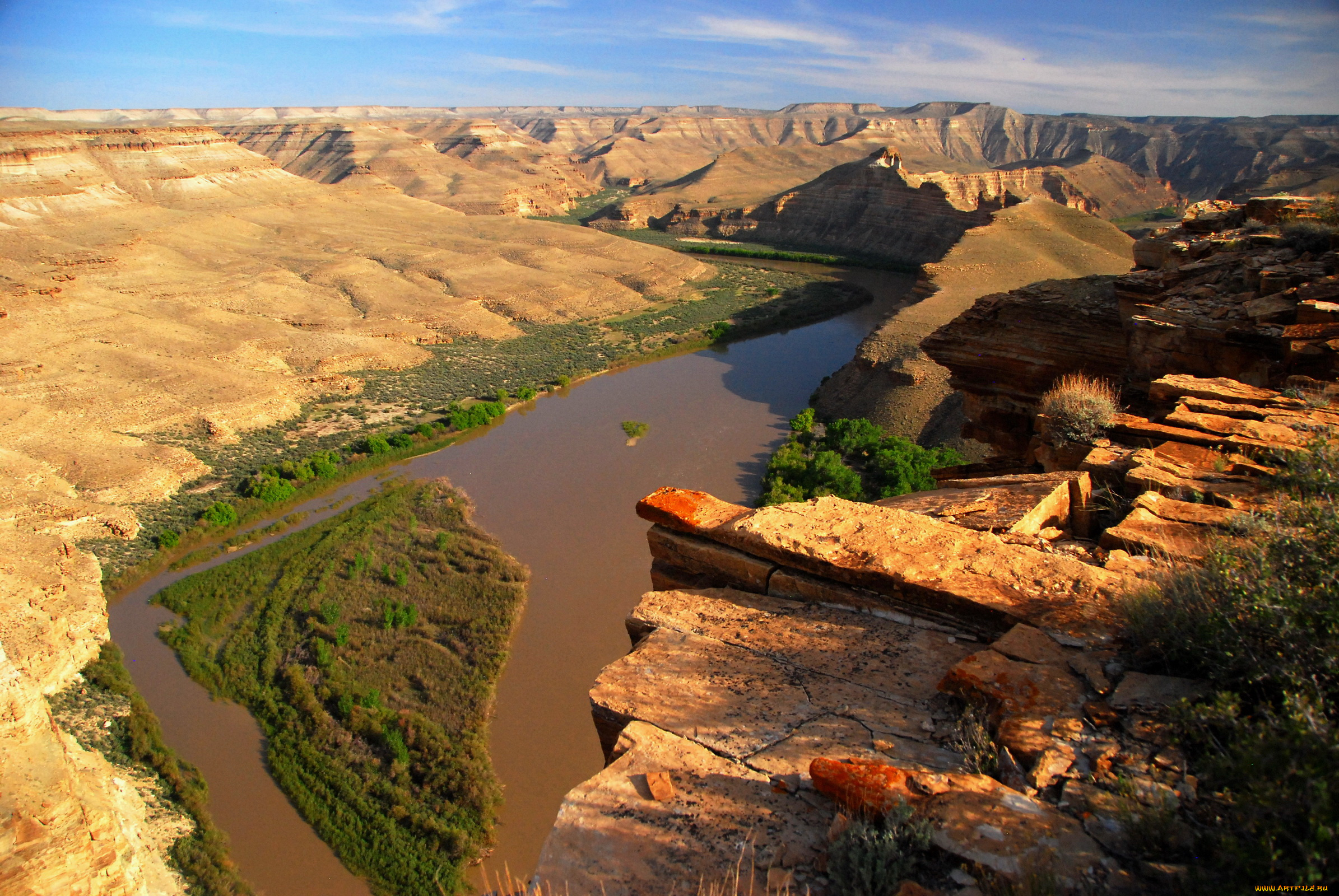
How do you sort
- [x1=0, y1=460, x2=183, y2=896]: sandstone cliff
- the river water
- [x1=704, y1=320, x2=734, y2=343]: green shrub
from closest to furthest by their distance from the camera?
[x1=0, y1=460, x2=183, y2=896]: sandstone cliff, the river water, [x1=704, y1=320, x2=734, y2=343]: green shrub

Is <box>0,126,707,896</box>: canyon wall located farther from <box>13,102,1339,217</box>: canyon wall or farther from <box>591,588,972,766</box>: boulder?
<box>13,102,1339,217</box>: canyon wall

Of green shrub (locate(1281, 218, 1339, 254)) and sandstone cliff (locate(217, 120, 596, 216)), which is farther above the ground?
sandstone cliff (locate(217, 120, 596, 216))

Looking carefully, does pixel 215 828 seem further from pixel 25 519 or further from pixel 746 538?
pixel 25 519

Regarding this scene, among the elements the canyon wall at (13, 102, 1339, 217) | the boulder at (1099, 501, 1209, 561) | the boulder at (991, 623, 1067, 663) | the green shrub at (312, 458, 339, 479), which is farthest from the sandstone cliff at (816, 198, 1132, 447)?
the canyon wall at (13, 102, 1339, 217)

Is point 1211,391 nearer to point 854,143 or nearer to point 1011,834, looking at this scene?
point 1011,834

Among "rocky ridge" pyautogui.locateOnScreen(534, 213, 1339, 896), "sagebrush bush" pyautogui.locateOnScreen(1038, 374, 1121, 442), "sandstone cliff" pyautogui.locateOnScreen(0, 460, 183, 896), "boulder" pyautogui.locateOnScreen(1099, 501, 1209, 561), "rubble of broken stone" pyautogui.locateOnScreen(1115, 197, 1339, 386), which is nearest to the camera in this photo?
"rocky ridge" pyautogui.locateOnScreen(534, 213, 1339, 896)

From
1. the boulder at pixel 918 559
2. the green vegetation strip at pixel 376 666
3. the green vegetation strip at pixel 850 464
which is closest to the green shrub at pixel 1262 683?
the boulder at pixel 918 559
